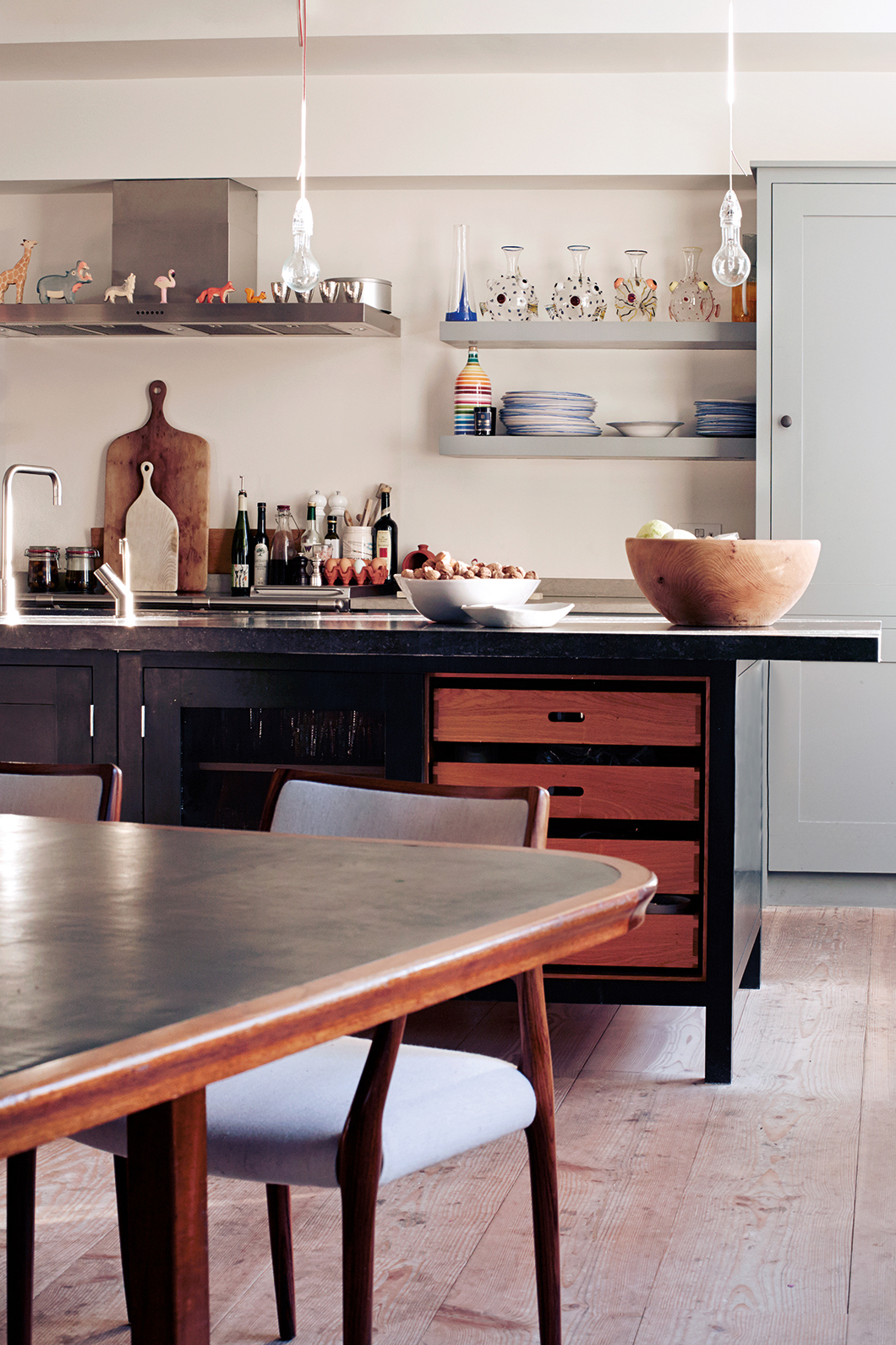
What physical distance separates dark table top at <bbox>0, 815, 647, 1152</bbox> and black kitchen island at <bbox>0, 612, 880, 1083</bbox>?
133 cm

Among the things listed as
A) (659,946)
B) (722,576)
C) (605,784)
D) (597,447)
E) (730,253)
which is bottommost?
(659,946)

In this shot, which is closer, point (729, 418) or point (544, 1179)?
point (544, 1179)

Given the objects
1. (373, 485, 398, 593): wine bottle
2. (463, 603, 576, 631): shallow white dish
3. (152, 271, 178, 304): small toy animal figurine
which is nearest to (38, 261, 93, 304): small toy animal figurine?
(152, 271, 178, 304): small toy animal figurine

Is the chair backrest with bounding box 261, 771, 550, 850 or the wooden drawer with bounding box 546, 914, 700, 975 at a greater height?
the chair backrest with bounding box 261, 771, 550, 850

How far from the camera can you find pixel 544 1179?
152cm

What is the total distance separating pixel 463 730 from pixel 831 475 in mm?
2087

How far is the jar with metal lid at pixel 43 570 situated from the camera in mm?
5203

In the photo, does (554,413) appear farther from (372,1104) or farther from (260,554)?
(372,1104)

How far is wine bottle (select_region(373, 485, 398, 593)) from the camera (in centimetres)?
505

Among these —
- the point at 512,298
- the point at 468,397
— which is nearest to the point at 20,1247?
the point at 468,397

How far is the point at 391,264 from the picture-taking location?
511 cm

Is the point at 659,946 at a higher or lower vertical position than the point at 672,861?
lower

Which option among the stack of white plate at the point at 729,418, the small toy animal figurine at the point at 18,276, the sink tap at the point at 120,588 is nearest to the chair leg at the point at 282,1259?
the sink tap at the point at 120,588

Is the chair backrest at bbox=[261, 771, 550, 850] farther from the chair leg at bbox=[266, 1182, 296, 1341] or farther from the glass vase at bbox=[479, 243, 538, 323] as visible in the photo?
the glass vase at bbox=[479, 243, 538, 323]
